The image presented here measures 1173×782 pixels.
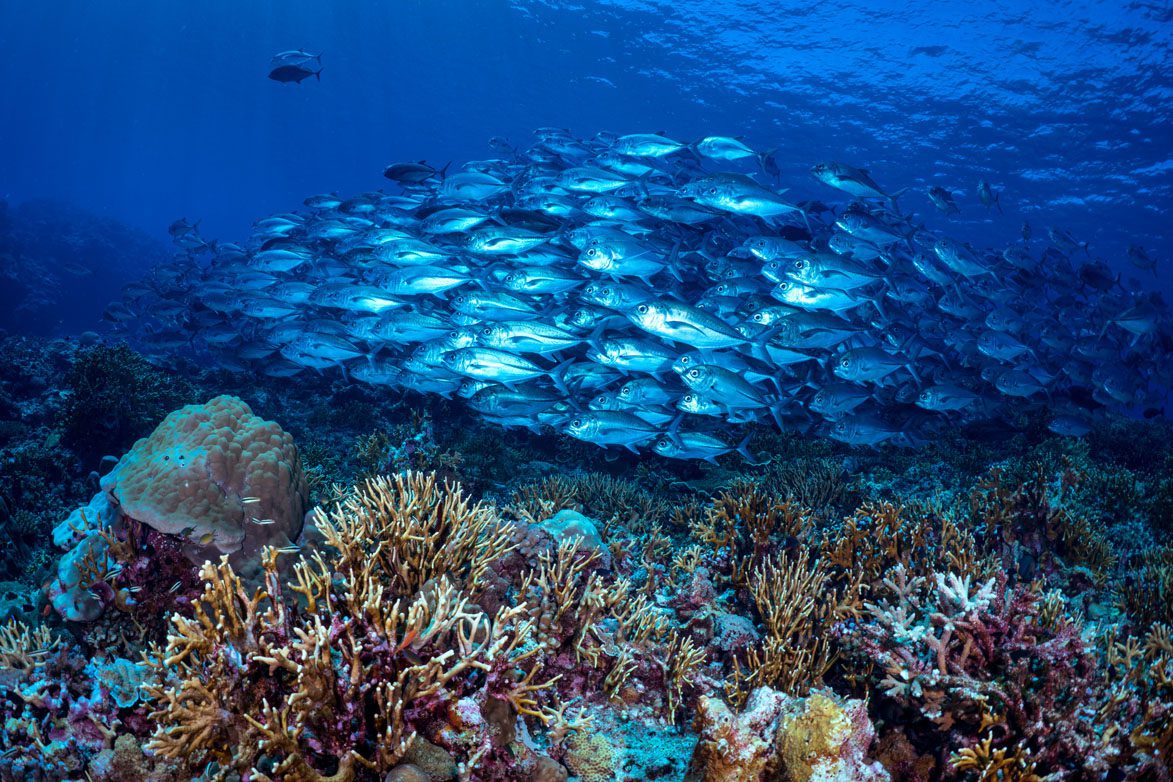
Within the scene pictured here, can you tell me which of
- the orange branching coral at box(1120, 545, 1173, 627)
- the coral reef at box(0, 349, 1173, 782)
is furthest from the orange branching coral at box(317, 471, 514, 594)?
the orange branching coral at box(1120, 545, 1173, 627)

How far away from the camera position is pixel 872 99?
27.2 meters

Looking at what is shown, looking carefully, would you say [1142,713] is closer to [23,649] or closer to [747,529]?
[747,529]

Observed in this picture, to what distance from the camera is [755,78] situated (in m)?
28.5

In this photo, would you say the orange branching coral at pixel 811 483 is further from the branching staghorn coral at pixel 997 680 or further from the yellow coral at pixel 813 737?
the yellow coral at pixel 813 737

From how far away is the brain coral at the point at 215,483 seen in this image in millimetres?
3621

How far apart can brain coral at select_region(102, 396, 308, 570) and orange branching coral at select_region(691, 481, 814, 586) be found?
3.61m

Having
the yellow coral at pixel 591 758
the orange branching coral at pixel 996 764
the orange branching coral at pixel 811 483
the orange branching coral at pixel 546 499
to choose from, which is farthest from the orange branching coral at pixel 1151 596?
the orange branching coral at pixel 546 499

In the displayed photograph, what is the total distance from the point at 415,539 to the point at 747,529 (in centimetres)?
366

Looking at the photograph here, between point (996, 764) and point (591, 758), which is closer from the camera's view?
point (996, 764)

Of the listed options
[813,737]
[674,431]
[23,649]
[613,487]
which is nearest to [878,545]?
[674,431]

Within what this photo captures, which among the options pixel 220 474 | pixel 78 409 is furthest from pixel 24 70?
pixel 220 474

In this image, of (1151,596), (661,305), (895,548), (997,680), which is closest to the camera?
(997,680)

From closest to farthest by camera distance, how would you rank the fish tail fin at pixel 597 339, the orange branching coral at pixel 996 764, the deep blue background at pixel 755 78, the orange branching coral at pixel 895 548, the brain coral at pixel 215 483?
the orange branching coral at pixel 996 764 < the brain coral at pixel 215 483 < the orange branching coral at pixel 895 548 < the fish tail fin at pixel 597 339 < the deep blue background at pixel 755 78

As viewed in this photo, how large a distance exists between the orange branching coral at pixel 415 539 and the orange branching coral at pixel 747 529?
2.32m
